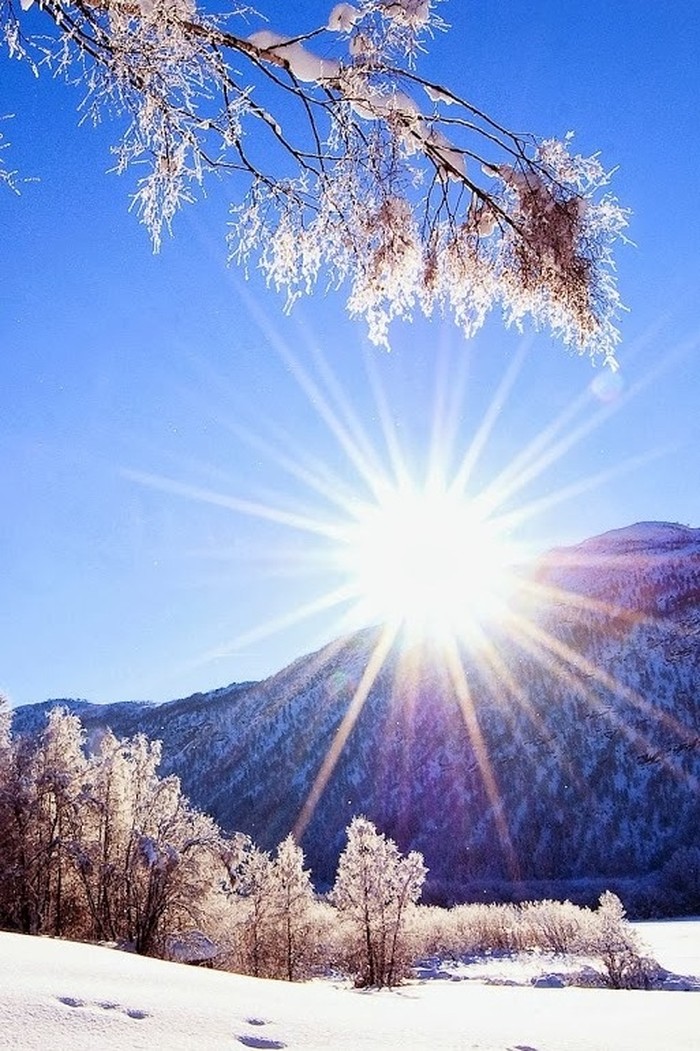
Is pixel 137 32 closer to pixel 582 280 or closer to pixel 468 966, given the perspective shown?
pixel 582 280

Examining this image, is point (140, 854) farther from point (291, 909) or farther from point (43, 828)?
point (291, 909)

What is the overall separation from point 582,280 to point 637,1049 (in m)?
Answer: 3.17

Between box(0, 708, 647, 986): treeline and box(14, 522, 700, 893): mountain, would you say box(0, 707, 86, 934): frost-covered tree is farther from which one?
box(14, 522, 700, 893): mountain

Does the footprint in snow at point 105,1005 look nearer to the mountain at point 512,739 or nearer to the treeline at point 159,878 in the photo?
the treeline at point 159,878

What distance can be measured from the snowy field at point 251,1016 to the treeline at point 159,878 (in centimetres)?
2005

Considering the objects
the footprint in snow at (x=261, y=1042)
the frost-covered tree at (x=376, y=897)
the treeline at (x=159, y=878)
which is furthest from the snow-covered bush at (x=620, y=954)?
the footprint in snow at (x=261, y=1042)

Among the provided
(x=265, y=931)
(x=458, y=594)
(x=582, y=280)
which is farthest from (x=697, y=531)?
(x=582, y=280)

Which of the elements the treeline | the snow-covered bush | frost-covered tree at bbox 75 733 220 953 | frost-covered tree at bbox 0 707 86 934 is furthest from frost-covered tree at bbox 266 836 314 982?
the snow-covered bush

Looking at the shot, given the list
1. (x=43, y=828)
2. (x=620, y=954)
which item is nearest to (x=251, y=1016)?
(x=43, y=828)

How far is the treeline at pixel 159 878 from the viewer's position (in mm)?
23312

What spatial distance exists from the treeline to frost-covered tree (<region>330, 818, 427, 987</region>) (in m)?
0.05

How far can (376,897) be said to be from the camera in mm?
29359

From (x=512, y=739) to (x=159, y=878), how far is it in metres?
90.5

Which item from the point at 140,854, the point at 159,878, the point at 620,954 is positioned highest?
the point at 140,854
